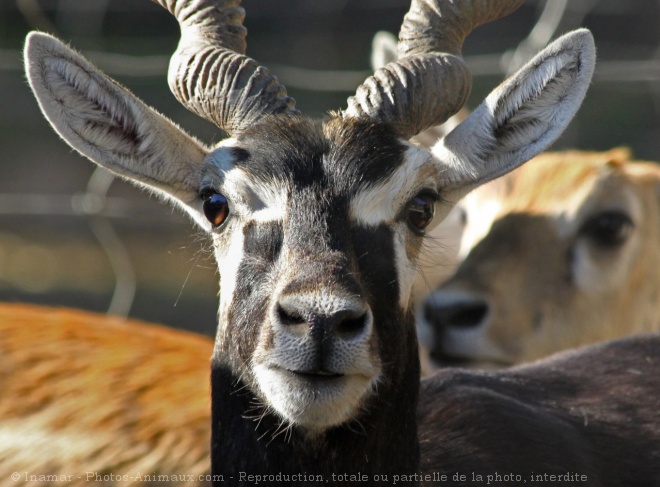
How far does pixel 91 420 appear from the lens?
17.5 ft

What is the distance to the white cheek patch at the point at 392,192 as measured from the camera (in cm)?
372

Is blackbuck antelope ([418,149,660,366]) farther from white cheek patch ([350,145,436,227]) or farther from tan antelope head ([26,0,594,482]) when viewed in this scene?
white cheek patch ([350,145,436,227])

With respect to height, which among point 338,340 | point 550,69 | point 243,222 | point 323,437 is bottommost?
point 323,437

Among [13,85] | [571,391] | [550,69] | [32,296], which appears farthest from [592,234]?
[13,85]

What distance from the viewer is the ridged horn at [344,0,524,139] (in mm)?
4070

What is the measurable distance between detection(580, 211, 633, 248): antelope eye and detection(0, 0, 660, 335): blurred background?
148 inches

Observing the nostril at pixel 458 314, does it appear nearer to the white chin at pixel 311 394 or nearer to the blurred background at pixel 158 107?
the white chin at pixel 311 394

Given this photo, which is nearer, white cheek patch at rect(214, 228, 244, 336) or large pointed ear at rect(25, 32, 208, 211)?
white cheek patch at rect(214, 228, 244, 336)

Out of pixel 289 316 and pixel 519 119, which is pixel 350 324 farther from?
pixel 519 119

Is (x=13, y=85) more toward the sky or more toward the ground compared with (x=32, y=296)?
more toward the sky

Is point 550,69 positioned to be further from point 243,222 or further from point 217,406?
point 217,406

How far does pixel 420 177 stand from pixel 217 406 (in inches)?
38.7

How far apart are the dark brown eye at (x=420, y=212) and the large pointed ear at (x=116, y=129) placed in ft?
2.38

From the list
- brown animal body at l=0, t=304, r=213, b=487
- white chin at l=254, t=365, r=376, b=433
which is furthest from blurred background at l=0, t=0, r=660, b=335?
white chin at l=254, t=365, r=376, b=433
